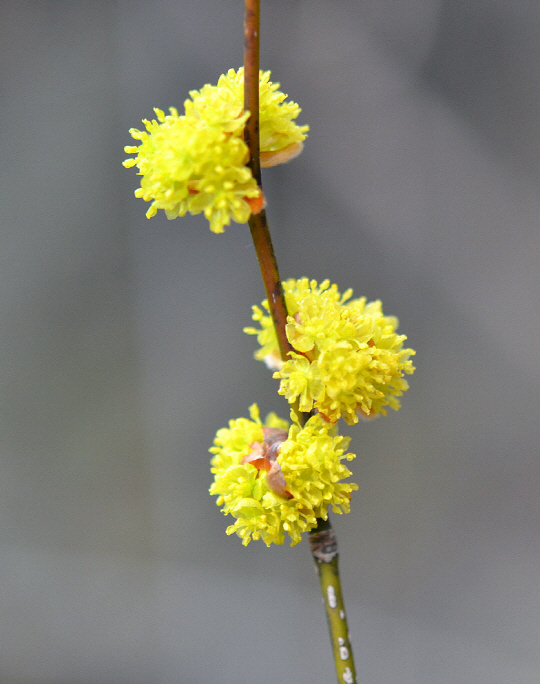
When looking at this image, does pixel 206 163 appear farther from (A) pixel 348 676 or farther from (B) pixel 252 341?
(B) pixel 252 341

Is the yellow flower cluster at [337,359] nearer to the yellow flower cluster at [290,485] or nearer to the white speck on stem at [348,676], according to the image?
the yellow flower cluster at [290,485]

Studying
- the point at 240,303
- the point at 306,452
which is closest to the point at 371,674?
the point at 240,303

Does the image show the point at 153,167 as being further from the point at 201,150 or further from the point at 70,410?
the point at 70,410

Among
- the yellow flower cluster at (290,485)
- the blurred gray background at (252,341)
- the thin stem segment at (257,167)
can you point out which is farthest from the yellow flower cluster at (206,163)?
the blurred gray background at (252,341)

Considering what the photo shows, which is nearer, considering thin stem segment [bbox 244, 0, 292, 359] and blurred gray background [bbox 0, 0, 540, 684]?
thin stem segment [bbox 244, 0, 292, 359]

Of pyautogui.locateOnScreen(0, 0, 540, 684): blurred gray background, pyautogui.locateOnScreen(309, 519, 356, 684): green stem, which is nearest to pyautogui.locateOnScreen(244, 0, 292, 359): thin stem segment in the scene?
pyautogui.locateOnScreen(309, 519, 356, 684): green stem

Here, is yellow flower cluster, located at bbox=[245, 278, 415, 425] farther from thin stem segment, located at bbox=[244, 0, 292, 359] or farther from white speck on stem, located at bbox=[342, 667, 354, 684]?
white speck on stem, located at bbox=[342, 667, 354, 684]

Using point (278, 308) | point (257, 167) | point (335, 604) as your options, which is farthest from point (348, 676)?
point (257, 167)
